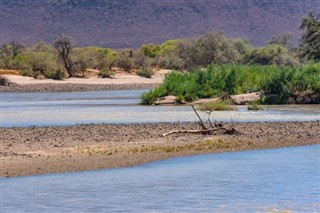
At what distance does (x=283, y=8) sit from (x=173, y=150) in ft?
430

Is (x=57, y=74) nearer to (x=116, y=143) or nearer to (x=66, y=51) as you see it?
(x=66, y=51)

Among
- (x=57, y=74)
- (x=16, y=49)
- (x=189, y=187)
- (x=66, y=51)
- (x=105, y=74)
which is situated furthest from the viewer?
(x=16, y=49)

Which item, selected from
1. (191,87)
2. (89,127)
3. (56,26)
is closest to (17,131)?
(89,127)

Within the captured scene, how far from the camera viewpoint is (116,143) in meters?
24.9

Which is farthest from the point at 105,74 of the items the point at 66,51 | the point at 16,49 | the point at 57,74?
the point at 16,49

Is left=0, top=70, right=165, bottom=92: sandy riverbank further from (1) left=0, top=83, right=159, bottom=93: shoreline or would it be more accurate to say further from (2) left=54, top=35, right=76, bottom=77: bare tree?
(2) left=54, top=35, right=76, bottom=77: bare tree

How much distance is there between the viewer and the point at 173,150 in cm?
2370

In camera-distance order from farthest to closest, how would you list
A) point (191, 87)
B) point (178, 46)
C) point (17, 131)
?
point (178, 46)
point (191, 87)
point (17, 131)

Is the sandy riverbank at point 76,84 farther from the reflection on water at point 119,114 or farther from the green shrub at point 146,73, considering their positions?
the reflection on water at point 119,114

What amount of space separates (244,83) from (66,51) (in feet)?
150

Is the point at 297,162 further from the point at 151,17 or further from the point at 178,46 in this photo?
the point at 151,17

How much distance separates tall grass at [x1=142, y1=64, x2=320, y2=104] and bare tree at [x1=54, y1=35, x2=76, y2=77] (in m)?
38.1

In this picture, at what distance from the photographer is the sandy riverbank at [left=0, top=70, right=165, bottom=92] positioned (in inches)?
2815

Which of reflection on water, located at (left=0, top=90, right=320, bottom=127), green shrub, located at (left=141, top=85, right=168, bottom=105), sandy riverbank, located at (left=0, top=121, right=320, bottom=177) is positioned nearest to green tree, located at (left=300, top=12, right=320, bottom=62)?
green shrub, located at (left=141, top=85, right=168, bottom=105)
